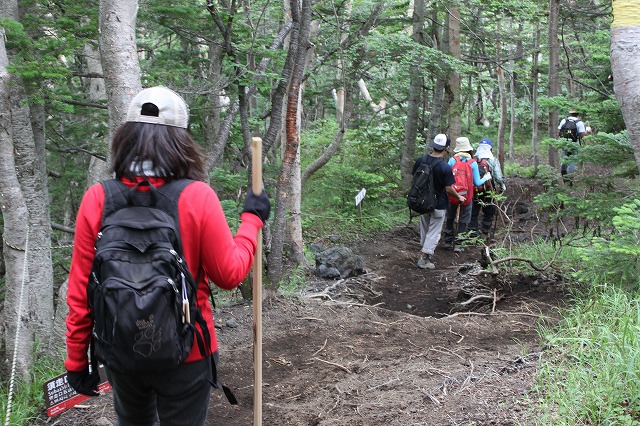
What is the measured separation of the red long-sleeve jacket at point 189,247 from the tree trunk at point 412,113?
11.5 meters

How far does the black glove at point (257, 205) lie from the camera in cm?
287

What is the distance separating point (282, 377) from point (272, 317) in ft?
4.60

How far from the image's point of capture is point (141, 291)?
2244 millimetres

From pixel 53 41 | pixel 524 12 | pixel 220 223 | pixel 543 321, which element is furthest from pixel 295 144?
pixel 524 12

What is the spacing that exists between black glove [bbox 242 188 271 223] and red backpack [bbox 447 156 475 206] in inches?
333

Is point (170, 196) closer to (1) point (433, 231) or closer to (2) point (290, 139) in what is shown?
(2) point (290, 139)

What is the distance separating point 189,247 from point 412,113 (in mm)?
12998

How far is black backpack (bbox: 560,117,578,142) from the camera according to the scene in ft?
52.0

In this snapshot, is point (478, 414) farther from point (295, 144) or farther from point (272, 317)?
point (295, 144)

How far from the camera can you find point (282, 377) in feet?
17.2

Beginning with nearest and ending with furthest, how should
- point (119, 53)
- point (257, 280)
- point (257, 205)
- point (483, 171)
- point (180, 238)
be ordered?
point (180, 238)
point (257, 205)
point (257, 280)
point (119, 53)
point (483, 171)

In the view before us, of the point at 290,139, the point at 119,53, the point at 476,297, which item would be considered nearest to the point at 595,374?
the point at 476,297

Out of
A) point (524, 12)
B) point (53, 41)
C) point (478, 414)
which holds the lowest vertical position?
point (478, 414)

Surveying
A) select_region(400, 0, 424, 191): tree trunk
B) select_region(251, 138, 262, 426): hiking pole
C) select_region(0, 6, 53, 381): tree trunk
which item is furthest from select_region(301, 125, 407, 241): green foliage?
select_region(251, 138, 262, 426): hiking pole
